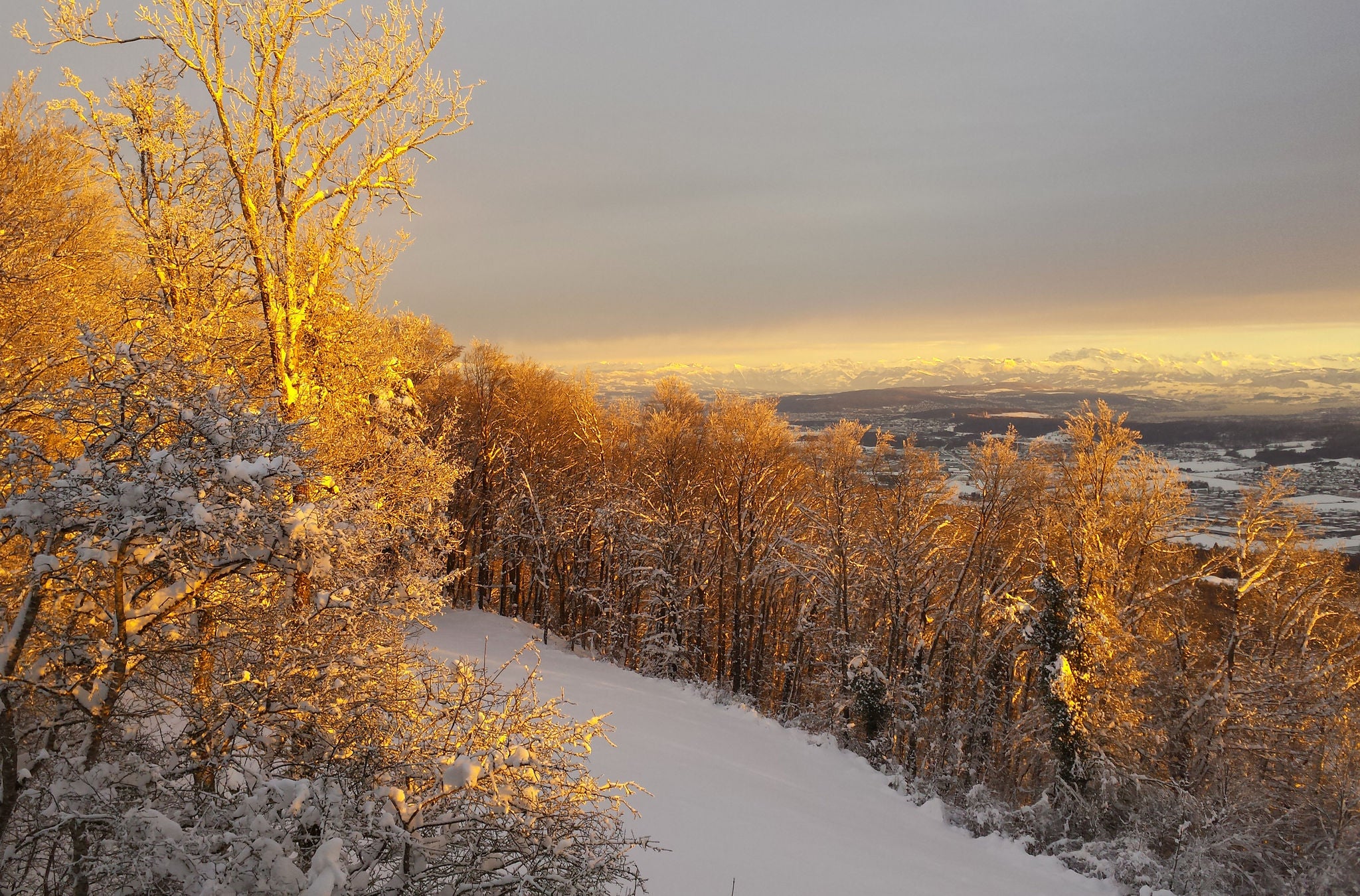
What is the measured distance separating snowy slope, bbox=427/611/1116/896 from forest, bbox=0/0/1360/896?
91cm

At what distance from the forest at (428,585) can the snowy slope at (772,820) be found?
908 millimetres

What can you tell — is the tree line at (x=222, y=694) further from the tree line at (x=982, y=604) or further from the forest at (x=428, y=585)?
the tree line at (x=982, y=604)

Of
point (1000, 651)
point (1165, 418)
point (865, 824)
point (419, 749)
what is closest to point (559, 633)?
point (1000, 651)

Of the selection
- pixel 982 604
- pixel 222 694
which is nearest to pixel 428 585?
pixel 222 694

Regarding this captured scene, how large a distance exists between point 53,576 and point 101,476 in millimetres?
635

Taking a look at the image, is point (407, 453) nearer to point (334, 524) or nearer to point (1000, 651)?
point (334, 524)

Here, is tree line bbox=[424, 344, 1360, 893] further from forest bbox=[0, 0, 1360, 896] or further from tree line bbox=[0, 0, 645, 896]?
tree line bbox=[0, 0, 645, 896]

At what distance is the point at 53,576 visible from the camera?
3.51 metres

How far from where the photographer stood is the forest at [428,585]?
348cm

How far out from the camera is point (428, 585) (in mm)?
6945

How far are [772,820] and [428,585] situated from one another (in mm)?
5159

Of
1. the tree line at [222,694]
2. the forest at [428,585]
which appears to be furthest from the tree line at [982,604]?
the tree line at [222,694]

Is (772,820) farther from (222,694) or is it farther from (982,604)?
(982,604)

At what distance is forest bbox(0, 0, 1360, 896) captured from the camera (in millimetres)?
3480
